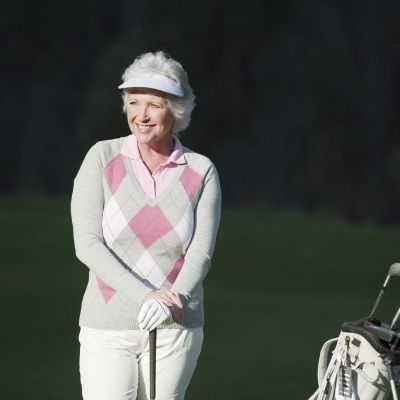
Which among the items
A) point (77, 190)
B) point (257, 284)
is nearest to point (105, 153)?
point (77, 190)

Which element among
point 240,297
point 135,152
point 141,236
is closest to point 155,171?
point 135,152

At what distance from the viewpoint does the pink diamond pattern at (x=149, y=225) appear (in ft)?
9.50

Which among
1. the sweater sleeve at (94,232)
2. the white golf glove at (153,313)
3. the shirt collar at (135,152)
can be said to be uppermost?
the shirt collar at (135,152)

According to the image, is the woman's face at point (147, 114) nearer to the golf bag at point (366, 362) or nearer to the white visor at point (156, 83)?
the white visor at point (156, 83)

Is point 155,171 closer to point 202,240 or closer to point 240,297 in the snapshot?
point 202,240

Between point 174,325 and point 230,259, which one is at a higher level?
point 174,325

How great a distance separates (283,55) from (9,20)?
161 inches

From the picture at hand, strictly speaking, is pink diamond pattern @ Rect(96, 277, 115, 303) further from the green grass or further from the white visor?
the green grass

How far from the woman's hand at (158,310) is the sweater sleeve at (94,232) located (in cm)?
4

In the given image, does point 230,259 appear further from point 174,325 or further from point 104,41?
point 104,41

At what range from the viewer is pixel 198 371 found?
683cm

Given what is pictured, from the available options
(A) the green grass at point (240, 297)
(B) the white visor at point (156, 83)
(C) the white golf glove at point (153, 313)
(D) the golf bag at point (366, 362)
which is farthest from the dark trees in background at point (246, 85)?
(C) the white golf glove at point (153, 313)

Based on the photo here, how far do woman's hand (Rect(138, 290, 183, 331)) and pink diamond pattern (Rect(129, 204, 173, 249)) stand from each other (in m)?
0.14

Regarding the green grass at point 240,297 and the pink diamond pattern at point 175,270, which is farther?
the green grass at point 240,297
